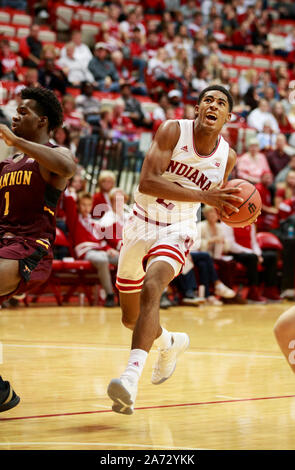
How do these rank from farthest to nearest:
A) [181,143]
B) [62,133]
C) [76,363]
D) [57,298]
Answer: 1. [62,133]
2. [57,298]
3. [76,363]
4. [181,143]

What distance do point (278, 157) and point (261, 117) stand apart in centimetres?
206

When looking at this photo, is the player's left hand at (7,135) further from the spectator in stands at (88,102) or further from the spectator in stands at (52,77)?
the spectator in stands at (88,102)

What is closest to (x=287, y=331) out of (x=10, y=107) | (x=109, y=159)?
(x=10, y=107)

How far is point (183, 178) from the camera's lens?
5.22 m

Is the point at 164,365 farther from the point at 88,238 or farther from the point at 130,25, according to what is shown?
the point at 130,25

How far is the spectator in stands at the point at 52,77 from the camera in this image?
13945 mm

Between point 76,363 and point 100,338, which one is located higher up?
point 76,363

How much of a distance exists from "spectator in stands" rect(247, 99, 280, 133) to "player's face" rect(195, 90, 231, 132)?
Result: 12.1 metres

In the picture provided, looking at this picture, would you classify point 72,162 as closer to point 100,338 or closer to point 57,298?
point 100,338

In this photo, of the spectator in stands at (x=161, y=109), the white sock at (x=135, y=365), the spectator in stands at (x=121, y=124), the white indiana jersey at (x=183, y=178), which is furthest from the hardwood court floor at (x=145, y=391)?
the spectator in stands at (x=161, y=109)

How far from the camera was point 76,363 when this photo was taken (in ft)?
21.2
